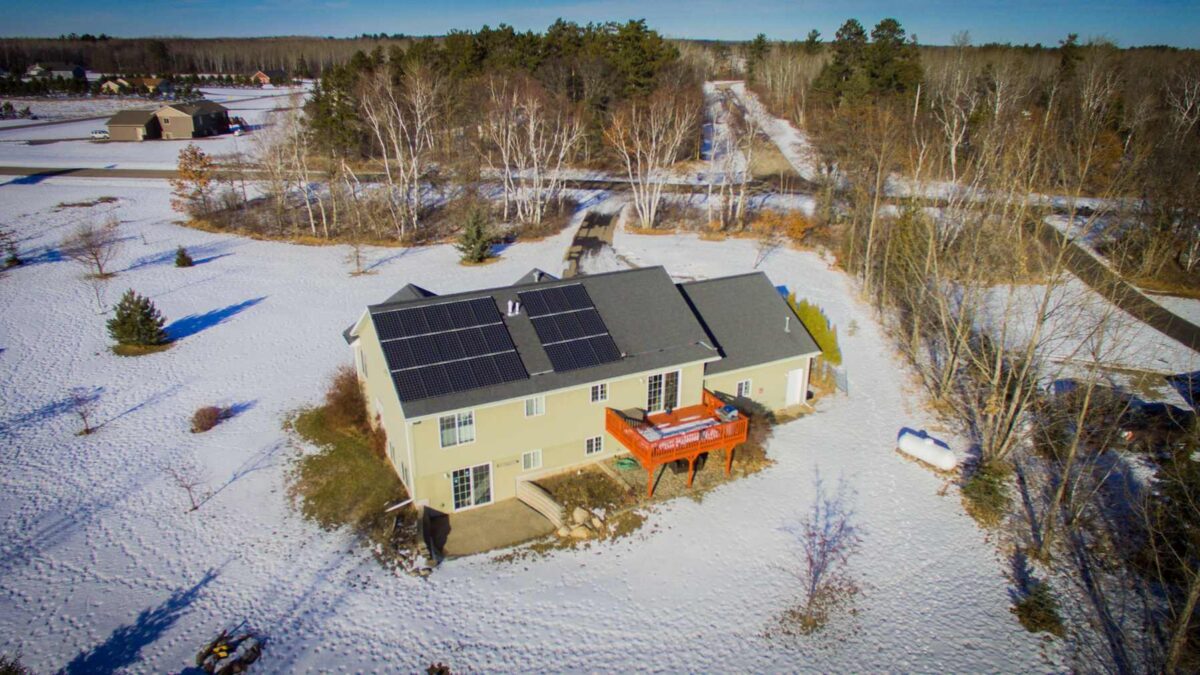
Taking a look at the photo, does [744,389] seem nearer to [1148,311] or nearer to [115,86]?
[1148,311]

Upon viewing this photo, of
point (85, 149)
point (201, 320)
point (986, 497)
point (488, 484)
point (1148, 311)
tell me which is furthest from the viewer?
point (85, 149)

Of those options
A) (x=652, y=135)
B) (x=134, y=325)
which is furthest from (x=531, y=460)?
(x=652, y=135)

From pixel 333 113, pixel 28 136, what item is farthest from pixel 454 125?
pixel 28 136

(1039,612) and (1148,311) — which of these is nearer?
(1039,612)

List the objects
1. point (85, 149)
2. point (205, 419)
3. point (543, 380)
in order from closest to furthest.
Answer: point (543, 380), point (205, 419), point (85, 149)

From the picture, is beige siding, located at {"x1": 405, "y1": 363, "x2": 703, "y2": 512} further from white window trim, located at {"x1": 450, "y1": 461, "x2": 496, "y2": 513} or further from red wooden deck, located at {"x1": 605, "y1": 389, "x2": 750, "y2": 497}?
red wooden deck, located at {"x1": 605, "y1": 389, "x2": 750, "y2": 497}

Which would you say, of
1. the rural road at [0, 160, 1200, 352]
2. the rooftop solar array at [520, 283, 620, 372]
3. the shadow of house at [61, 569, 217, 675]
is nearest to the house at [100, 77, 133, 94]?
the rural road at [0, 160, 1200, 352]

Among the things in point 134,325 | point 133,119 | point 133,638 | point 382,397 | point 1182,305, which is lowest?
point 133,638

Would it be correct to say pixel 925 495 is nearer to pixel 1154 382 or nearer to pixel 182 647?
pixel 1154 382
